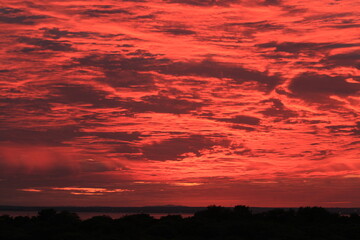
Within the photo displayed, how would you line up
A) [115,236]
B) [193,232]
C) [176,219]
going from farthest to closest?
[176,219] → [193,232] → [115,236]

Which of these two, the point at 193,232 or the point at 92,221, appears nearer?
the point at 193,232

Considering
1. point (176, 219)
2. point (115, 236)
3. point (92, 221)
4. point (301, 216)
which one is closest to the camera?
point (115, 236)

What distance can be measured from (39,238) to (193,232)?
44.8 feet

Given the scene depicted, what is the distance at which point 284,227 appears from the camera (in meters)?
51.2

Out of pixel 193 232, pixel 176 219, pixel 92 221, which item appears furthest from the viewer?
pixel 176 219

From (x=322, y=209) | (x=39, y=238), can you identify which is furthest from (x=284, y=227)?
(x=39, y=238)

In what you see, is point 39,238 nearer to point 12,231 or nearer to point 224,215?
point 12,231

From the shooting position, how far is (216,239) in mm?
47531

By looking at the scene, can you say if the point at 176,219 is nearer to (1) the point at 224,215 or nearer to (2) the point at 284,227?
(1) the point at 224,215

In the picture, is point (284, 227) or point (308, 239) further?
point (284, 227)

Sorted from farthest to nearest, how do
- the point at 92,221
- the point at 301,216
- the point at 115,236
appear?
the point at 301,216, the point at 92,221, the point at 115,236

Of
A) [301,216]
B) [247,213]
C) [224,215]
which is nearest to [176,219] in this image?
[224,215]

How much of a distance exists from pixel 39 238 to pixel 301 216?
31726 mm

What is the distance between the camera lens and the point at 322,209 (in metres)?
65.4
